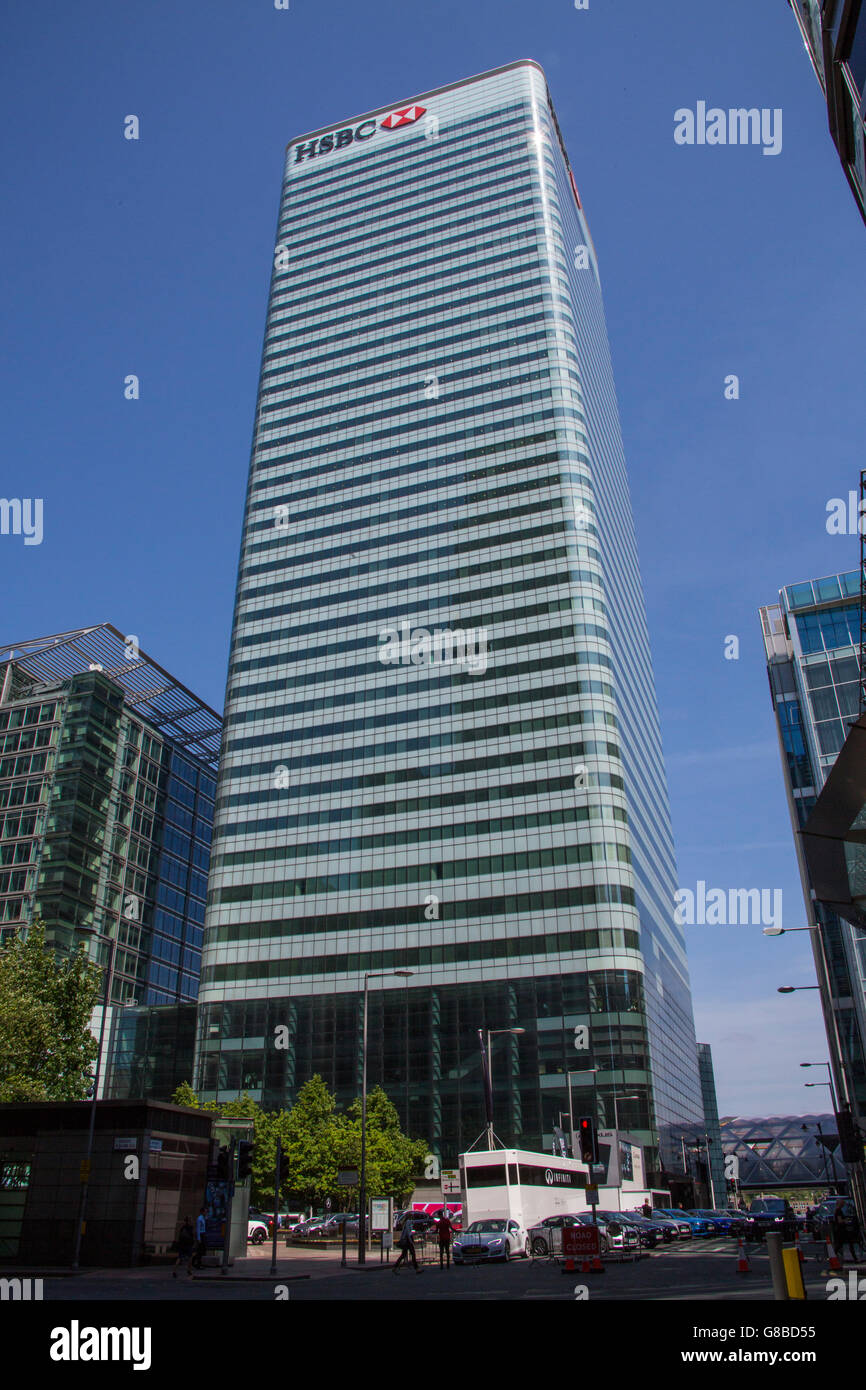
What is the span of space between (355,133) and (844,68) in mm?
117765

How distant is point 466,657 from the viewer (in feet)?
276

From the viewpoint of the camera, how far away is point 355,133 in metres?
122

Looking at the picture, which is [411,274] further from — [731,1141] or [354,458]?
[731,1141]

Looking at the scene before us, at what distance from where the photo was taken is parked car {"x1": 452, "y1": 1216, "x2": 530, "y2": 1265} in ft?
111

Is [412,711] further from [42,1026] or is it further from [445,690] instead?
[42,1026]

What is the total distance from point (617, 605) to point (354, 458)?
31393 mm

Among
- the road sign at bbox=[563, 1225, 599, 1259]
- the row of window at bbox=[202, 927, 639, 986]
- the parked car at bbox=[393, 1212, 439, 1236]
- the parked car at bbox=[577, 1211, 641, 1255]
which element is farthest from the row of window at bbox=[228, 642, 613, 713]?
the road sign at bbox=[563, 1225, 599, 1259]

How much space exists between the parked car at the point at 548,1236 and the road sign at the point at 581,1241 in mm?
11390

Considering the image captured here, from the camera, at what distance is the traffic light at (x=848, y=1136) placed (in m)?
28.0

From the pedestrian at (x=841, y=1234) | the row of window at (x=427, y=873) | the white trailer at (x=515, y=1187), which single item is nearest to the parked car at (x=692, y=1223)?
the white trailer at (x=515, y=1187)

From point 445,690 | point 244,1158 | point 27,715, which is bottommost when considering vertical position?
point 244,1158

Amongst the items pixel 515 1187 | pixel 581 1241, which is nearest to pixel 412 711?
pixel 515 1187

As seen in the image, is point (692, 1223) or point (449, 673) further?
point (449, 673)

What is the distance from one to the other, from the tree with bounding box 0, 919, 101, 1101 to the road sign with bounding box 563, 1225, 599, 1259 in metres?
27.3
